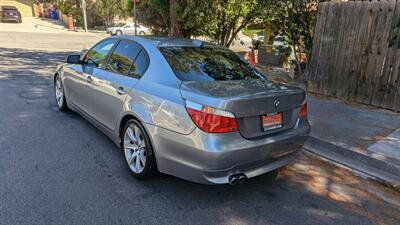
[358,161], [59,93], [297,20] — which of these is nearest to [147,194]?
[358,161]

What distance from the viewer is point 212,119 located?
2.76 m

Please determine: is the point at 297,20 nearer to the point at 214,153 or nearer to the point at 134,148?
the point at 134,148

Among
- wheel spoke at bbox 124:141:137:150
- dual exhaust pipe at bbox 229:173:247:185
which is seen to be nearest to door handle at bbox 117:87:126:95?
wheel spoke at bbox 124:141:137:150

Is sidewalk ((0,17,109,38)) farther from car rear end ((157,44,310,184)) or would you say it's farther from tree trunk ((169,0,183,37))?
car rear end ((157,44,310,184))

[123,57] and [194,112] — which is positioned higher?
[123,57]

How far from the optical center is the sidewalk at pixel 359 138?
410 cm

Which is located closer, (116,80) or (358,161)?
(116,80)

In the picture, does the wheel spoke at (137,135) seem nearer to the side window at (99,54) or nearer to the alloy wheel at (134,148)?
the alloy wheel at (134,148)

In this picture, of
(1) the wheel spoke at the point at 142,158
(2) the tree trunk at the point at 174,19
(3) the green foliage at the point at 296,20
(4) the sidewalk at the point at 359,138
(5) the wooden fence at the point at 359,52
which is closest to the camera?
(1) the wheel spoke at the point at 142,158

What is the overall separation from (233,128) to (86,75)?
9.04 ft

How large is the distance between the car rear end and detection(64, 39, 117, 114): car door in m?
1.49

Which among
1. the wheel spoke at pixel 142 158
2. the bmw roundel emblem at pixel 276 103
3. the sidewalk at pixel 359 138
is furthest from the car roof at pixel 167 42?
the sidewalk at pixel 359 138

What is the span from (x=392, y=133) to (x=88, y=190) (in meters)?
4.65

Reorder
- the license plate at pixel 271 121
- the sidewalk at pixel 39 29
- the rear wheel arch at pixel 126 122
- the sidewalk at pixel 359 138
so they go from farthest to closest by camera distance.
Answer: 1. the sidewalk at pixel 39 29
2. the sidewalk at pixel 359 138
3. the rear wheel arch at pixel 126 122
4. the license plate at pixel 271 121
